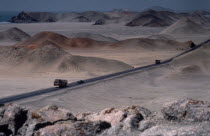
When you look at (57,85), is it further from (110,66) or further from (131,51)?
(131,51)

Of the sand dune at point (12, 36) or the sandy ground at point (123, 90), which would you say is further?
the sand dune at point (12, 36)

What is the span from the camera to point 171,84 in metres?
40.9

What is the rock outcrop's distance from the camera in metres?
8.66

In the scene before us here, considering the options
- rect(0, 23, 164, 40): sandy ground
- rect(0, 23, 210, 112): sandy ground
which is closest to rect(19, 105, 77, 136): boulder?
rect(0, 23, 210, 112): sandy ground

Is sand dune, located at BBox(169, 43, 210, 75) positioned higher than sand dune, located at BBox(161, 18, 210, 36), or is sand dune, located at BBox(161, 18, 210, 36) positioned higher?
sand dune, located at BBox(161, 18, 210, 36)

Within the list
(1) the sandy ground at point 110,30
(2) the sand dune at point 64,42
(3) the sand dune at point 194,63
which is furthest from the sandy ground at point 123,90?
(1) the sandy ground at point 110,30

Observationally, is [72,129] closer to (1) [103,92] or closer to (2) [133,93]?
(1) [103,92]

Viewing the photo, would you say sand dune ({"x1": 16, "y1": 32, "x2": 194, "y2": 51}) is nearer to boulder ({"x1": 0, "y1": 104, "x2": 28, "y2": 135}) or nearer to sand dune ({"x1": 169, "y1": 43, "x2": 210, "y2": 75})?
sand dune ({"x1": 169, "y1": 43, "x2": 210, "y2": 75})

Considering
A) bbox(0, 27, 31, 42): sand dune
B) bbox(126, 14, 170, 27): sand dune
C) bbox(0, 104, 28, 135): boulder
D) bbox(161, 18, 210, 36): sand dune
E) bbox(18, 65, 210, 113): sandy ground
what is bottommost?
bbox(18, 65, 210, 113): sandy ground

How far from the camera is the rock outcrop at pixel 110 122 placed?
28.4 feet

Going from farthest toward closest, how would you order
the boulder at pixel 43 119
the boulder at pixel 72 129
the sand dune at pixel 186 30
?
the sand dune at pixel 186 30, the boulder at pixel 43 119, the boulder at pixel 72 129

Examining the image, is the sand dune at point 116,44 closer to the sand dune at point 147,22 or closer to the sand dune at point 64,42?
the sand dune at point 64,42

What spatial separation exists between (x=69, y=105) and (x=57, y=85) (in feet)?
25.1

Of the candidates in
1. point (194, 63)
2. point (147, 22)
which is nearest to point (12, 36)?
point (194, 63)
